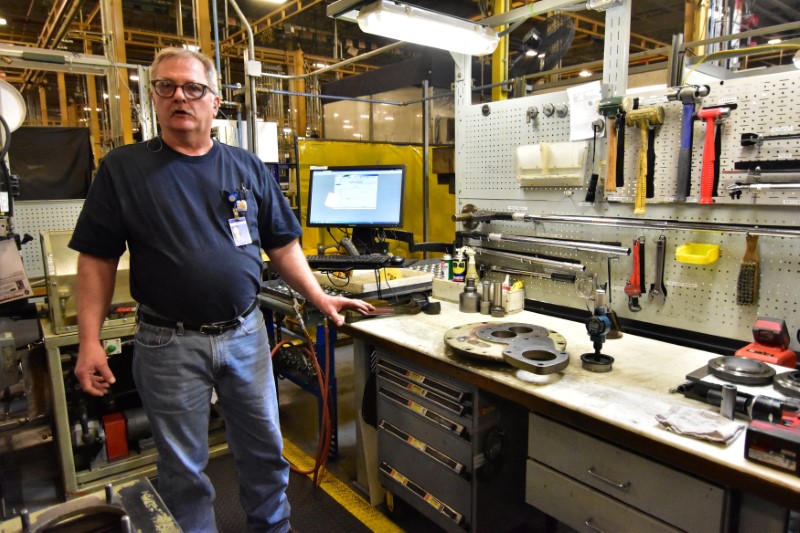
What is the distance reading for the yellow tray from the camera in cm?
158

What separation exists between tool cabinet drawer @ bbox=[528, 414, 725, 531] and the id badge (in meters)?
0.97

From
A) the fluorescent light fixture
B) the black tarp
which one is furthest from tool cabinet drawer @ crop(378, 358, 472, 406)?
the black tarp

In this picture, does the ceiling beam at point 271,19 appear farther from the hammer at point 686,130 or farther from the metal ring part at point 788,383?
the metal ring part at point 788,383

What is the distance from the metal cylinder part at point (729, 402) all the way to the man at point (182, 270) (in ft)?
4.10

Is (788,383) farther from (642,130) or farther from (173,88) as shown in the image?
(173,88)

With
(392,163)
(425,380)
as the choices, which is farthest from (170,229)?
(392,163)

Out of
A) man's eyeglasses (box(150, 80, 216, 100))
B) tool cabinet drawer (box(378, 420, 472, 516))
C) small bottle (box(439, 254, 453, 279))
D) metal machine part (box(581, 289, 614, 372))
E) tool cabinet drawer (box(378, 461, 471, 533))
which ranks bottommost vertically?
tool cabinet drawer (box(378, 461, 471, 533))

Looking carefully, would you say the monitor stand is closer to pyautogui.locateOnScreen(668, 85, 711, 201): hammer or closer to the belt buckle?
the belt buckle

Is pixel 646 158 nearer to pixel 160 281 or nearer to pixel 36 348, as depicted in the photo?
pixel 160 281

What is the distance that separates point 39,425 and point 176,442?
1647mm

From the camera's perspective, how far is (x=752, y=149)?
149 cm

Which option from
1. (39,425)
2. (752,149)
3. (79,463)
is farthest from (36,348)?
(752,149)

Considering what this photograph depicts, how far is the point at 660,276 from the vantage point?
174cm

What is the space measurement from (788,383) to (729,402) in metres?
0.20
